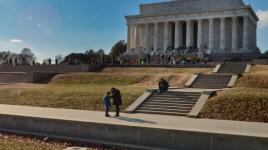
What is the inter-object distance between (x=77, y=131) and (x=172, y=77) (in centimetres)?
2146

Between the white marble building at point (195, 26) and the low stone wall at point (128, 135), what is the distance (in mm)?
52888

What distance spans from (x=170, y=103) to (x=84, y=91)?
25.7 ft

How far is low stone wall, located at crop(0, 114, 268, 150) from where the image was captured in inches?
562

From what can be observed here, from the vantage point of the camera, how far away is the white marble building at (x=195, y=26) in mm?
70500

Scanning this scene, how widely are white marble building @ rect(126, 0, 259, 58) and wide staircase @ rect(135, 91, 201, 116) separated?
4390cm

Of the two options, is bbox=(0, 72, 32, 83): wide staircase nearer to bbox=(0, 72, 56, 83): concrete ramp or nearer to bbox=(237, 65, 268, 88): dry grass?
bbox=(0, 72, 56, 83): concrete ramp

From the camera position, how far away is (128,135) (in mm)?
16203

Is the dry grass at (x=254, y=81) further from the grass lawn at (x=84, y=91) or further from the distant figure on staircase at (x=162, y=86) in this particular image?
the distant figure on staircase at (x=162, y=86)

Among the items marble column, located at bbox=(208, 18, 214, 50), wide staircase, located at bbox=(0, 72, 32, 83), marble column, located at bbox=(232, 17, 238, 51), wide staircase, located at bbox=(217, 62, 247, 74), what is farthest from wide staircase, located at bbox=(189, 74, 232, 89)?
marble column, located at bbox=(208, 18, 214, 50)

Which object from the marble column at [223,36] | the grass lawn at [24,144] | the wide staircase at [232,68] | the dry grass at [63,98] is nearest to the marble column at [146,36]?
the marble column at [223,36]

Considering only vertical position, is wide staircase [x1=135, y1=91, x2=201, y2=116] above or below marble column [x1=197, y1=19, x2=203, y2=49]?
below

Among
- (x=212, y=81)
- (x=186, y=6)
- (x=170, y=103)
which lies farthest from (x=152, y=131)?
(x=186, y=6)

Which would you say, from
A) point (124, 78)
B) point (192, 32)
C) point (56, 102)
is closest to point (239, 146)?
point (56, 102)

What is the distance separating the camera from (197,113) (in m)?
21.8
